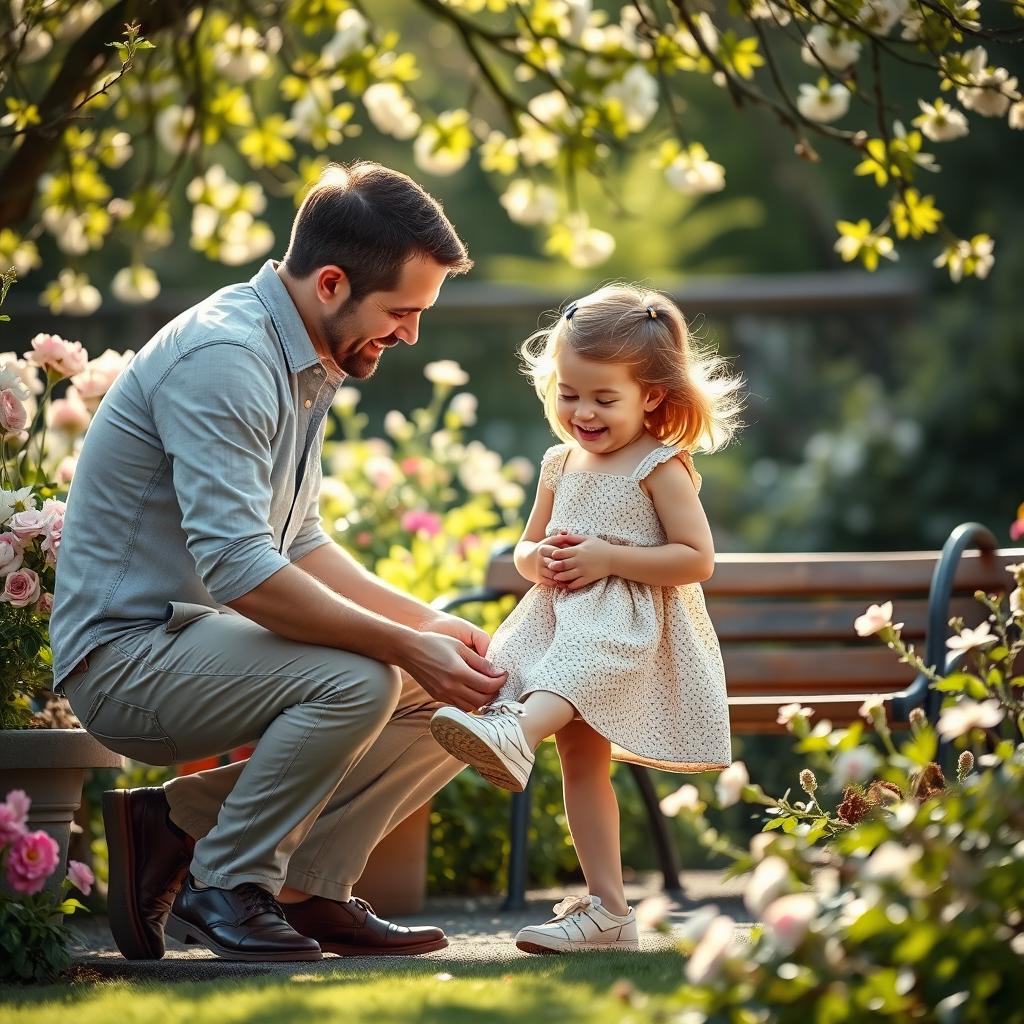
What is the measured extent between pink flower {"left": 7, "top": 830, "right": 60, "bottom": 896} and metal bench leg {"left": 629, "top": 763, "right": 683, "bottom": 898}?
1.90 meters

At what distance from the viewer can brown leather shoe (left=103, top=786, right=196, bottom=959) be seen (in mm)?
2758

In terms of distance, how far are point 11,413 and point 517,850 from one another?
5.17ft

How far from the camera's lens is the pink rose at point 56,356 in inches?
128

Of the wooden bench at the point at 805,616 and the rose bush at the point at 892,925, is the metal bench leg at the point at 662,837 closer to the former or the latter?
the wooden bench at the point at 805,616

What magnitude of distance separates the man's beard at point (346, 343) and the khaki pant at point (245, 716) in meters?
0.53

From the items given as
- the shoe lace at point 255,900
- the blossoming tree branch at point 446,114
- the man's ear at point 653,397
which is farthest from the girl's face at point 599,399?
the shoe lace at point 255,900

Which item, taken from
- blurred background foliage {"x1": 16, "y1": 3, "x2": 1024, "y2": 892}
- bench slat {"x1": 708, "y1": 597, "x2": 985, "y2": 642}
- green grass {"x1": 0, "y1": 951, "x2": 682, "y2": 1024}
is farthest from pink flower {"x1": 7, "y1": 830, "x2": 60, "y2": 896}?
blurred background foliage {"x1": 16, "y1": 3, "x2": 1024, "y2": 892}

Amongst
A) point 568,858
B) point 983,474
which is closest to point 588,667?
point 568,858

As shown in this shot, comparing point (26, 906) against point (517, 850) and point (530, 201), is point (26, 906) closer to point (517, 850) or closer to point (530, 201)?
point (517, 850)

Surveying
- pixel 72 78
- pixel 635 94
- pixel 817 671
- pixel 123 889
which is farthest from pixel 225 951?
pixel 635 94

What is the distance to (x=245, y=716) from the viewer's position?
8.65 ft

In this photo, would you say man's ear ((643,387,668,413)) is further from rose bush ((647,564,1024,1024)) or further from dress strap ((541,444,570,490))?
rose bush ((647,564,1024,1024))

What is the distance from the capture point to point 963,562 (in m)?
3.65

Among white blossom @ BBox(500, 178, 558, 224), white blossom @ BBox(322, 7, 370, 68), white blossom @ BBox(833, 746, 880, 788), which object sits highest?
white blossom @ BBox(322, 7, 370, 68)
